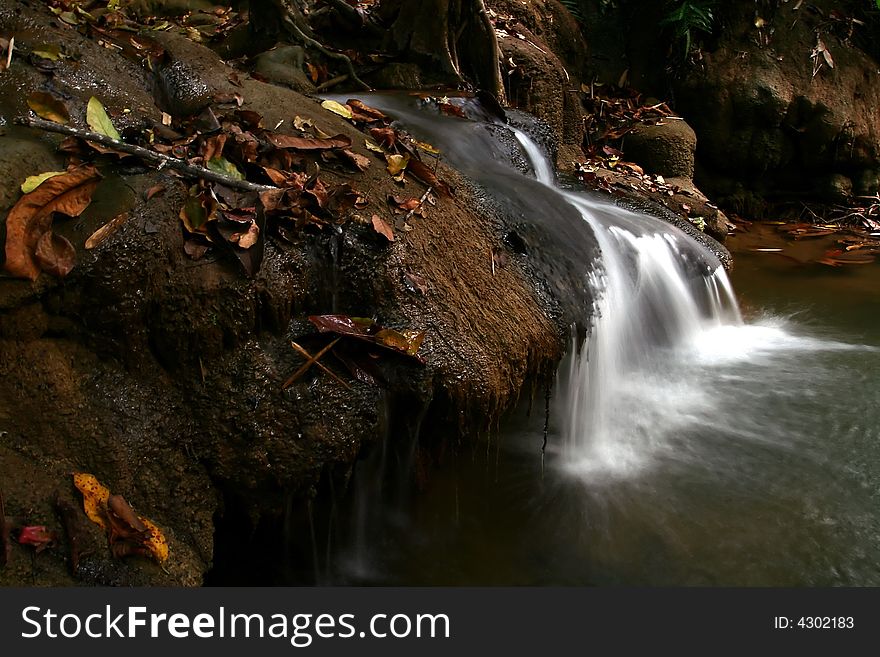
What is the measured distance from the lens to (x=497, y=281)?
334cm

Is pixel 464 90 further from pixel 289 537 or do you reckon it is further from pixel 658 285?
pixel 289 537

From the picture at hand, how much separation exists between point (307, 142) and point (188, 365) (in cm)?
123

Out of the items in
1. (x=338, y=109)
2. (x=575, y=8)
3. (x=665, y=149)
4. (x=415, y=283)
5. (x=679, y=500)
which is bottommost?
(x=679, y=500)

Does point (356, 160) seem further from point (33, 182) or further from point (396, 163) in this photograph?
point (33, 182)

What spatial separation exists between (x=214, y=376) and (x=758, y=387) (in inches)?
140

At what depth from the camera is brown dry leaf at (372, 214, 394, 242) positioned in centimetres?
289

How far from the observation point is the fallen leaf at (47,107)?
264 centimetres

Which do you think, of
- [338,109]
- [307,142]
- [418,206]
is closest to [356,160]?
[307,142]

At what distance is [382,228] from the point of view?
2902mm

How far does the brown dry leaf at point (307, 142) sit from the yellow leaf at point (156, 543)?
1676 mm

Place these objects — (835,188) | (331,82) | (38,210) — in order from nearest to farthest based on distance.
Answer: (38,210) → (331,82) → (835,188)

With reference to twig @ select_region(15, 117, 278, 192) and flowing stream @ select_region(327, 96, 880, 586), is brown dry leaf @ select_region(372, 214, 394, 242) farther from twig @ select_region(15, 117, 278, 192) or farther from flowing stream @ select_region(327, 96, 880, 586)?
flowing stream @ select_region(327, 96, 880, 586)

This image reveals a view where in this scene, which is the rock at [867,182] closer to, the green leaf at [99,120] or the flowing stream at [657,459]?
the flowing stream at [657,459]

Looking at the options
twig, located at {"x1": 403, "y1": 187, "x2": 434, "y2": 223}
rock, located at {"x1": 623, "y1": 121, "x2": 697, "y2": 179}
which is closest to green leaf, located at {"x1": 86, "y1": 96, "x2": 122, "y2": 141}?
twig, located at {"x1": 403, "y1": 187, "x2": 434, "y2": 223}
